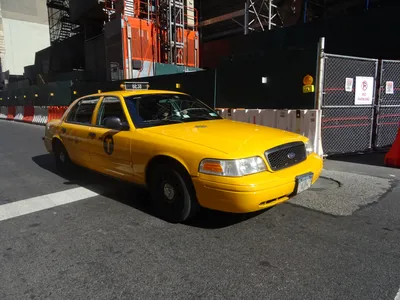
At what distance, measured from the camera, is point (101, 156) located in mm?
4586

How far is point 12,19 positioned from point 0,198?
43815mm

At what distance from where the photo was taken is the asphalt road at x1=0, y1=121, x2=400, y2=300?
243cm

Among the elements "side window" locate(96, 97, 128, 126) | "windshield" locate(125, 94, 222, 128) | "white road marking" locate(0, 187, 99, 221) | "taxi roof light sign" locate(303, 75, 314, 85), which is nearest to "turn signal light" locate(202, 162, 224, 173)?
"windshield" locate(125, 94, 222, 128)

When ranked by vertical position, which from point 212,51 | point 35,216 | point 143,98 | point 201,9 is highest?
point 201,9

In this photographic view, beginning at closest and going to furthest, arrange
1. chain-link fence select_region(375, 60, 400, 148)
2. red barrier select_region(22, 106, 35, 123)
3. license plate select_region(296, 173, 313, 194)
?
license plate select_region(296, 173, 313, 194) → chain-link fence select_region(375, 60, 400, 148) → red barrier select_region(22, 106, 35, 123)

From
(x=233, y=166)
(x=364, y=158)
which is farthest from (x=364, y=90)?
(x=233, y=166)

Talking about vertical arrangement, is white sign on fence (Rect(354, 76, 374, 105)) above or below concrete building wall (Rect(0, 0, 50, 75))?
below

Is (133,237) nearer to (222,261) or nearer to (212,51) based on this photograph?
(222,261)

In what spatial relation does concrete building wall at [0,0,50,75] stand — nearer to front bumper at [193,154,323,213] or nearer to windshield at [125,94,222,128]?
windshield at [125,94,222,128]

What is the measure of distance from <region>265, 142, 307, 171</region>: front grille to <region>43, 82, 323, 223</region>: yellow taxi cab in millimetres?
11

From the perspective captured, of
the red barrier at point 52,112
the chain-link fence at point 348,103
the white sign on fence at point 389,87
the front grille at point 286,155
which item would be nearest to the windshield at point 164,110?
the front grille at point 286,155

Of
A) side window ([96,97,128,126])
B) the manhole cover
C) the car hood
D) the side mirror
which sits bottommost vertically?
the manhole cover

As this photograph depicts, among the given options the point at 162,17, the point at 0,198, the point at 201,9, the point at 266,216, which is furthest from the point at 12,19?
the point at 266,216

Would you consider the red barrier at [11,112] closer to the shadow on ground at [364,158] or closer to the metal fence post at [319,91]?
the metal fence post at [319,91]
